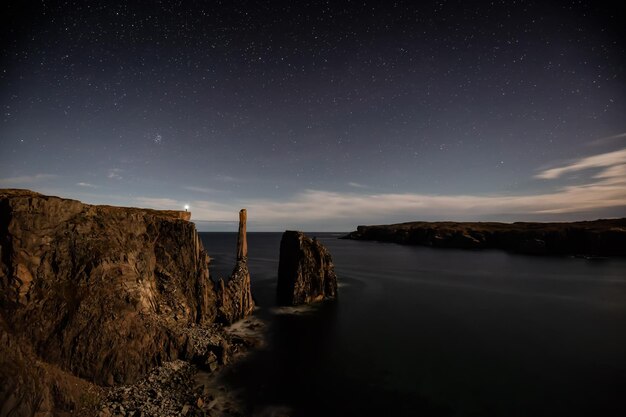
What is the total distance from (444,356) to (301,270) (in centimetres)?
2577

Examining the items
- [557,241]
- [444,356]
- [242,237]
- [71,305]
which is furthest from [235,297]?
[557,241]

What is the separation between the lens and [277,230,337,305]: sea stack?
49.4 metres

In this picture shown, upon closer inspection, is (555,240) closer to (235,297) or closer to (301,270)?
(301,270)

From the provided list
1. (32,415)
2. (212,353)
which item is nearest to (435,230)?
(212,353)

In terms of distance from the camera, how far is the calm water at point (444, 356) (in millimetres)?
22688

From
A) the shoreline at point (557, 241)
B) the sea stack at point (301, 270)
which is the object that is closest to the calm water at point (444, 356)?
the sea stack at point (301, 270)

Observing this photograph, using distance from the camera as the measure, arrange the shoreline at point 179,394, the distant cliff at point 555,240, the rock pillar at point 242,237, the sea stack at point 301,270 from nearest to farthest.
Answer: the shoreline at point 179,394, the rock pillar at point 242,237, the sea stack at point 301,270, the distant cliff at point 555,240

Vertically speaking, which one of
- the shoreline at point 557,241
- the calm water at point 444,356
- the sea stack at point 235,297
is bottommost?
the calm water at point 444,356

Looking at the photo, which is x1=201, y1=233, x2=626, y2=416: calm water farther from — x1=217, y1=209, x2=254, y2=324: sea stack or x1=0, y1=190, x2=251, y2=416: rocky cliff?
x1=0, y1=190, x2=251, y2=416: rocky cliff

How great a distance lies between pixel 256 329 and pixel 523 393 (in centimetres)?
2852

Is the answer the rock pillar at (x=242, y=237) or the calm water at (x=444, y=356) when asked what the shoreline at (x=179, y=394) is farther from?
the rock pillar at (x=242, y=237)

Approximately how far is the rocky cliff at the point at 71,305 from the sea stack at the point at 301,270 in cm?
2339

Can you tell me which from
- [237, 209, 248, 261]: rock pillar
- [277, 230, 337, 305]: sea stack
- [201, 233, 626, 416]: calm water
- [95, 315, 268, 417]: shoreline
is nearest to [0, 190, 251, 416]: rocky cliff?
[95, 315, 268, 417]: shoreline

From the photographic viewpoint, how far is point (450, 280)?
76.9m
